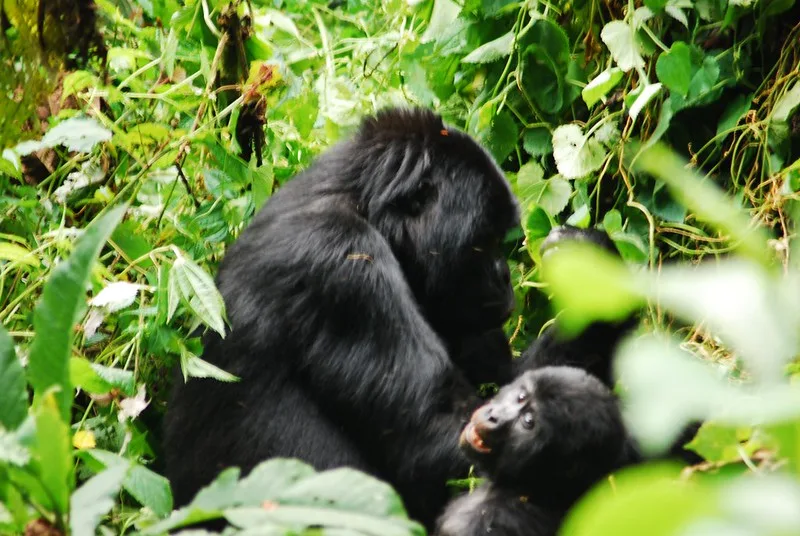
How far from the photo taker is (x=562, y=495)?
95.3 inches

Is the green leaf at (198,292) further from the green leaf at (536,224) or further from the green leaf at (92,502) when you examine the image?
the green leaf at (536,224)

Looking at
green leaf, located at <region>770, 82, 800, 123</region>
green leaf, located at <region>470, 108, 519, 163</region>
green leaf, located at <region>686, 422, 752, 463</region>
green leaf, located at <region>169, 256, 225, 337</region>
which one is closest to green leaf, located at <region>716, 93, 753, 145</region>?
green leaf, located at <region>770, 82, 800, 123</region>

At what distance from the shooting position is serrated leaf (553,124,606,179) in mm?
3229

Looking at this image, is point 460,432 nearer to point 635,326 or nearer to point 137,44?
point 635,326

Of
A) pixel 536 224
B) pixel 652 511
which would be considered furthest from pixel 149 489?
pixel 652 511

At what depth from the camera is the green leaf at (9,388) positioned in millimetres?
1497

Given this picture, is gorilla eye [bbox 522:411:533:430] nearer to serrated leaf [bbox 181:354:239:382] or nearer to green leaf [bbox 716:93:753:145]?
serrated leaf [bbox 181:354:239:382]

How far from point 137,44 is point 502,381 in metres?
2.23

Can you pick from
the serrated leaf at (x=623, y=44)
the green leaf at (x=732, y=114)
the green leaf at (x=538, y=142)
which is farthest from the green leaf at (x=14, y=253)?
the green leaf at (x=732, y=114)

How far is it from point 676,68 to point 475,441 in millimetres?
1481

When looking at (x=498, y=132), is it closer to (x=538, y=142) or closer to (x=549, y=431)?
(x=538, y=142)

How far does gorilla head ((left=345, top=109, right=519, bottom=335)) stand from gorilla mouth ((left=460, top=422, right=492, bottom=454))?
0.50 meters

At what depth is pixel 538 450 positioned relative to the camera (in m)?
2.35

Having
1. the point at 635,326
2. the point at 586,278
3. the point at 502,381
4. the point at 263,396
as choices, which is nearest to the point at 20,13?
the point at 263,396
